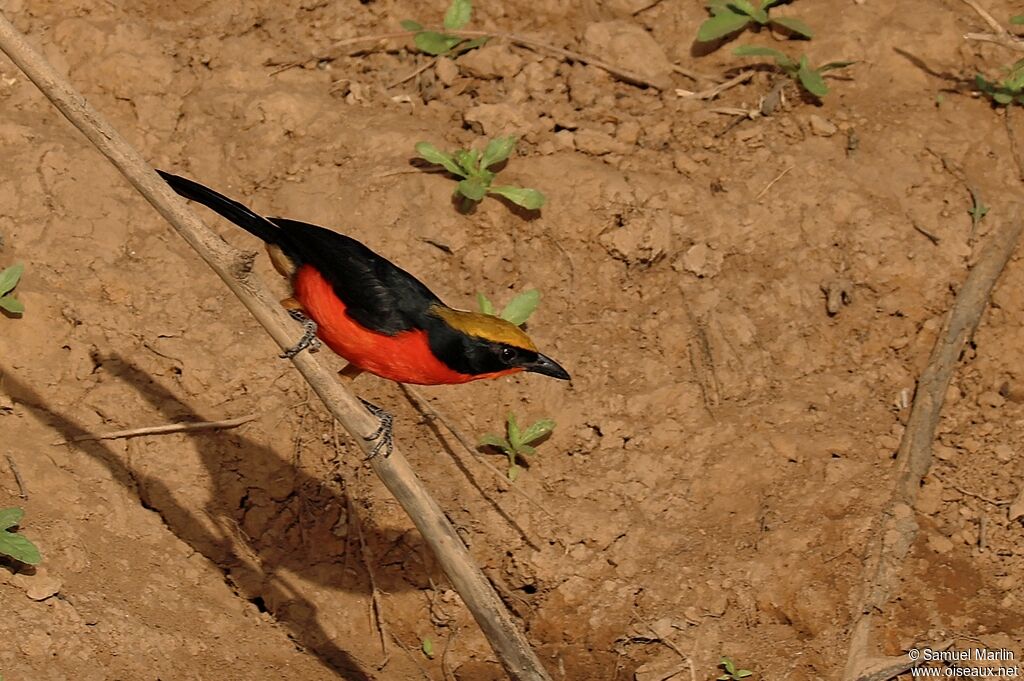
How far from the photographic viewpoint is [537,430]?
5906mm

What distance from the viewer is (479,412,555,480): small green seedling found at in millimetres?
5871

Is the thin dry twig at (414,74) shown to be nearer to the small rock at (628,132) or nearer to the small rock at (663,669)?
the small rock at (628,132)

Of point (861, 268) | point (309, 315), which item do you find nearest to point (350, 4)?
point (309, 315)

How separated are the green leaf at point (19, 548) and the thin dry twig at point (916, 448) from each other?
367cm

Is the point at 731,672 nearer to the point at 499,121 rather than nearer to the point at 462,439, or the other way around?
the point at 462,439

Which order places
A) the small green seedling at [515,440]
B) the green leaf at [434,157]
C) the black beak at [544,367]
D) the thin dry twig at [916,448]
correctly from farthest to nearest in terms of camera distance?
the green leaf at [434,157] < the small green seedling at [515,440] < the thin dry twig at [916,448] < the black beak at [544,367]

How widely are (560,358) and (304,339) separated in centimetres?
212

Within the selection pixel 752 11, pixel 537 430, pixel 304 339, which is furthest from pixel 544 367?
pixel 752 11

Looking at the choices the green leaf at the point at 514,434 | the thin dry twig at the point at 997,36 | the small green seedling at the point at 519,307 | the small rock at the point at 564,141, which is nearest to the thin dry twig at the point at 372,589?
the green leaf at the point at 514,434

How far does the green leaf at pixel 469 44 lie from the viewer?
711cm

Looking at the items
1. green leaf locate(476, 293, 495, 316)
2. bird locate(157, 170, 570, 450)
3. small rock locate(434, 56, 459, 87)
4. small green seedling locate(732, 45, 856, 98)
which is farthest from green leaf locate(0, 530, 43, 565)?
small green seedling locate(732, 45, 856, 98)

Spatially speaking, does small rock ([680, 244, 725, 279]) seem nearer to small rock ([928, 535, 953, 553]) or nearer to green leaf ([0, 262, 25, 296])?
small rock ([928, 535, 953, 553])

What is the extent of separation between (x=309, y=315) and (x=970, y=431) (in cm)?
353

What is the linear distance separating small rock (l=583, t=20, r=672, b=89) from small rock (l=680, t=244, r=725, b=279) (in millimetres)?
1251
